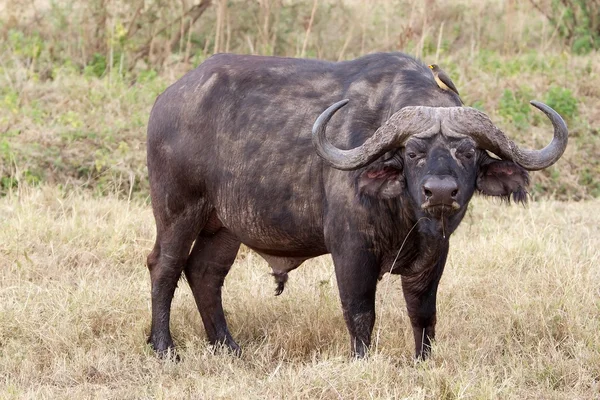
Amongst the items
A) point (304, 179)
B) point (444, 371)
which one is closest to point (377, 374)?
point (444, 371)

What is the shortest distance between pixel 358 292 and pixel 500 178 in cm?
83

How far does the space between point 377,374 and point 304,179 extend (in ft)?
3.65

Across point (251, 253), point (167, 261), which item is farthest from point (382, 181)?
point (251, 253)

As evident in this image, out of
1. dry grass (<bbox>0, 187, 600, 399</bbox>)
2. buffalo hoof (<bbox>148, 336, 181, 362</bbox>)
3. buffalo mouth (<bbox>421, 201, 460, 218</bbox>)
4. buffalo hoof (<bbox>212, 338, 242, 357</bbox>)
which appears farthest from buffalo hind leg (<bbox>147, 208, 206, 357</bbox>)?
buffalo mouth (<bbox>421, 201, 460, 218</bbox>)

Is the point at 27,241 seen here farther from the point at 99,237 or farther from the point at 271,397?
the point at 271,397

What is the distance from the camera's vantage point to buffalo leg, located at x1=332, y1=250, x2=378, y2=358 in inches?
179

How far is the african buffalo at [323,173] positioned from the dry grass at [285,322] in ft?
0.81

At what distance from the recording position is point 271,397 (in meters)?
4.12

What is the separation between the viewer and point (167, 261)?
5441mm

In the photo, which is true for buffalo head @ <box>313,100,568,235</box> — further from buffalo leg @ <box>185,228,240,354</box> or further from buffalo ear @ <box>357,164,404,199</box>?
buffalo leg @ <box>185,228,240,354</box>

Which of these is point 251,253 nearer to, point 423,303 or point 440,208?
point 423,303

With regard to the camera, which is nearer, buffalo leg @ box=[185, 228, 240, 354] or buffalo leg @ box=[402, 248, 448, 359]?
buffalo leg @ box=[402, 248, 448, 359]

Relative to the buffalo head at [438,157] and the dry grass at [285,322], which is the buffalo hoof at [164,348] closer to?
the dry grass at [285,322]

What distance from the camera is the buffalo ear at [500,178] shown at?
438 centimetres
